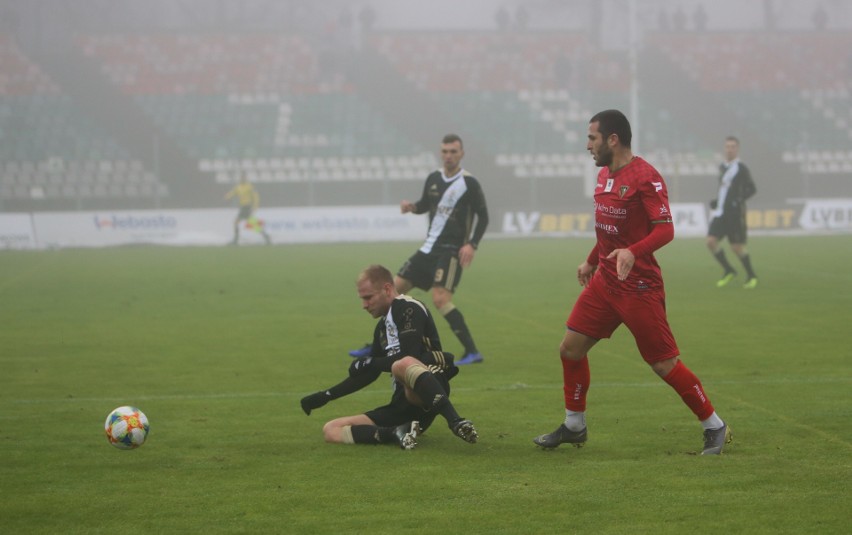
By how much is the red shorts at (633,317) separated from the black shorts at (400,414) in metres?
0.96

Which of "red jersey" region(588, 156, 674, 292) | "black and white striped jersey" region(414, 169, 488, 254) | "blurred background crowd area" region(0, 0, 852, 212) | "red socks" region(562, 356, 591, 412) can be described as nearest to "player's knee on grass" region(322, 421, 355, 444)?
"red socks" region(562, 356, 591, 412)

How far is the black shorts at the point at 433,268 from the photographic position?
11.5 m

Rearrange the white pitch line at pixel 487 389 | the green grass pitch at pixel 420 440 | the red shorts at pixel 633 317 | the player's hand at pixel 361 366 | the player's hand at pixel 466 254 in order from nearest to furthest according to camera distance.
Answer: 1. the green grass pitch at pixel 420 440
2. the red shorts at pixel 633 317
3. the player's hand at pixel 361 366
4. the white pitch line at pixel 487 389
5. the player's hand at pixel 466 254

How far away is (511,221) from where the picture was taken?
36.7m

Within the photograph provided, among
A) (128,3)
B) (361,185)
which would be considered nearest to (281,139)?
(361,185)

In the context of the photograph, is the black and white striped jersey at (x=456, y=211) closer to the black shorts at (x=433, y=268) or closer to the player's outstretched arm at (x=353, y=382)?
the black shorts at (x=433, y=268)

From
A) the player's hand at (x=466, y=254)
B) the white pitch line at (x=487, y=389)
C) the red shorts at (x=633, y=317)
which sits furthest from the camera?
the player's hand at (x=466, y=254)

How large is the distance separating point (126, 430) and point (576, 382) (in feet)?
8.67

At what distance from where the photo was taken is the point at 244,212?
34.1 m

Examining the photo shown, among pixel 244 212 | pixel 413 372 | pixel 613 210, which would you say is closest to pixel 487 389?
pixel 413 372

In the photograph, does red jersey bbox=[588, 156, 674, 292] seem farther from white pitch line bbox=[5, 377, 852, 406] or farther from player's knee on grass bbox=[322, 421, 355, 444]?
white pitch line bbox=[5, 377, 852, 406]

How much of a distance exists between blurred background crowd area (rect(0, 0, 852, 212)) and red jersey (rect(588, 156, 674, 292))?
31.3 metres

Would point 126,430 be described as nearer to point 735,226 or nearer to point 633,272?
point 633,272

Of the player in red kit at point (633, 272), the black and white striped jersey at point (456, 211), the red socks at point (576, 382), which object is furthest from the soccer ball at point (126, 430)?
the black and white striped jersey at point (456, 211)
